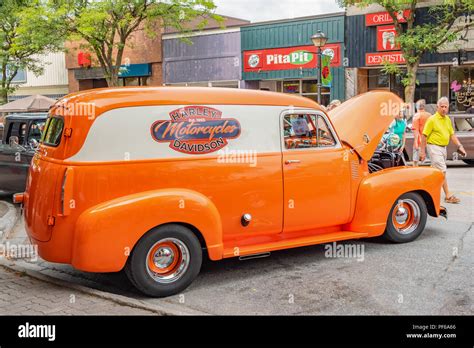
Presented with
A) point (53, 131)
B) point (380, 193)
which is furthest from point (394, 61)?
point (53, 131)

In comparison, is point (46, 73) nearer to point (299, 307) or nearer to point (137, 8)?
point (137, 8)

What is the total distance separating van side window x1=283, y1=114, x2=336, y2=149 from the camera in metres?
6.15

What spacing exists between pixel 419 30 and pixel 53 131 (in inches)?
709

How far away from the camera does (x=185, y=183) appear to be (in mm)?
5359

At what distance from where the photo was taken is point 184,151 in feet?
17.7

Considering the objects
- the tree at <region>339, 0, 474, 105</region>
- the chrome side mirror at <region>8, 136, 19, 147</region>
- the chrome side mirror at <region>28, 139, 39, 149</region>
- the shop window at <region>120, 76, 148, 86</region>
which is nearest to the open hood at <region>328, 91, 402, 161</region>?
the chrome side mirror at <region>28, 139, 39, 149</region>

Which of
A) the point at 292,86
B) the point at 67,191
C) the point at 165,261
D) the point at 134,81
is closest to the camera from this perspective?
the point at 67,191

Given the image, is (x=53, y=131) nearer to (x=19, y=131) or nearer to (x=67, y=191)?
(x=67, y=191)

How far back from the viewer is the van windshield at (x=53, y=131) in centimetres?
528

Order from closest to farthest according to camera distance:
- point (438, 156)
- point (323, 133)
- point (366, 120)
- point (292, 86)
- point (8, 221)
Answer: point (323, 133) → point (366, 120) → point (8, 221) → point (438, 156) → point (292, 86)

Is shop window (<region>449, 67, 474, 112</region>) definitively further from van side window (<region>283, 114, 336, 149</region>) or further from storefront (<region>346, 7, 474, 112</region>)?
van side window (<region>283, 114, 336, 149</region>)

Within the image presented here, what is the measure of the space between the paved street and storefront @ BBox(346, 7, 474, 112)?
16.2 m

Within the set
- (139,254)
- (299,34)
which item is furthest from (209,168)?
(299,34)
